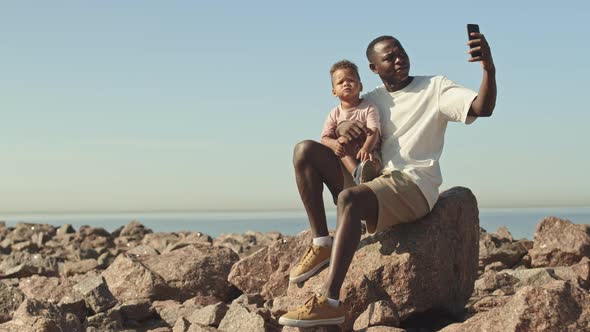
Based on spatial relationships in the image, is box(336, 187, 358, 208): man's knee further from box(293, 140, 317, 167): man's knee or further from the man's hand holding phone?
the man's hand holding phone

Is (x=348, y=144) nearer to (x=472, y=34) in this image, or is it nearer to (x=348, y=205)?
(x=348, y=205)

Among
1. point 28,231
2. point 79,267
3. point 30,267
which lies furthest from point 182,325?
point 28,231

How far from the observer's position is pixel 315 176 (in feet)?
25.2

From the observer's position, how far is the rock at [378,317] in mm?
7203

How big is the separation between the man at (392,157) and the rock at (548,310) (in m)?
1.47

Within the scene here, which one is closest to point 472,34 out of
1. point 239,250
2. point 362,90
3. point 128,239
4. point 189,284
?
point 362,90

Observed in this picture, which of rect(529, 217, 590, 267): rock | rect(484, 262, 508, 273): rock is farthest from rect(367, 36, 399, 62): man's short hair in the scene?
rect(529, 217, 590, 267): rock

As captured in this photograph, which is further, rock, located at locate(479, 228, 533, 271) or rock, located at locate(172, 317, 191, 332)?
rock, located at locate(479, 228, 533, 271)

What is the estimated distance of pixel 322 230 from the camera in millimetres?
7910

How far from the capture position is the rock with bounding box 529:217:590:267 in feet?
37.9

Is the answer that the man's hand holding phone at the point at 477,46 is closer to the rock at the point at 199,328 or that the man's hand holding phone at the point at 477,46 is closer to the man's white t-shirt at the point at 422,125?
the man's white t-shirt at the point at 422,125

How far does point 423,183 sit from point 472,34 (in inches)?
51.8

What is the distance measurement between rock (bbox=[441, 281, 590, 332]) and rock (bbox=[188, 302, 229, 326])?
263 cm

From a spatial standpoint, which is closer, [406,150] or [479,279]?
[406,150]
